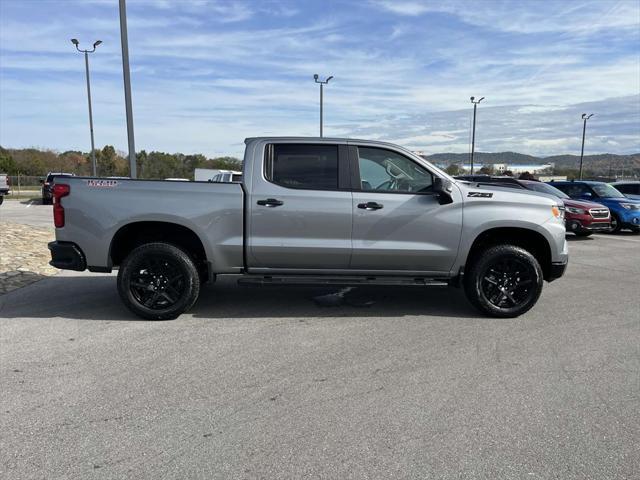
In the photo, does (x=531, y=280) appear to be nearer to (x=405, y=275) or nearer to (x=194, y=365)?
(x=405, y=275)

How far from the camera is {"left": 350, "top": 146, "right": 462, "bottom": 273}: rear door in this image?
5648 millimetres

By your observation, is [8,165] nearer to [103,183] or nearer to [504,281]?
[103,183]

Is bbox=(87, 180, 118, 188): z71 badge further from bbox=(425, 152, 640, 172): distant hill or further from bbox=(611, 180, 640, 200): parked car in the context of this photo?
bbox=(425, 152, 640, 172): distant hill

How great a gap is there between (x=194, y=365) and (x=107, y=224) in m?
2.07

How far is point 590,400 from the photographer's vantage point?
3.77 metres

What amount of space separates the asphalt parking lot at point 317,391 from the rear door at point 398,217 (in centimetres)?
71

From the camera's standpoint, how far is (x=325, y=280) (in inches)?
226

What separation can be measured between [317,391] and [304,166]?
8.95 feet

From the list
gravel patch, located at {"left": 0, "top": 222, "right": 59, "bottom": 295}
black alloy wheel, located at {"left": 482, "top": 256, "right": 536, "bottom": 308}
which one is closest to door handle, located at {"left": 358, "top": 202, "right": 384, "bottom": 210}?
black alloy wheel, located at {"left": 482, "top": 256, "right": 536, "bottom": 308}

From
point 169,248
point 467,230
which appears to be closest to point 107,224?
point 169,248

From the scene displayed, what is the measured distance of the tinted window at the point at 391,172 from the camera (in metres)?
5.79

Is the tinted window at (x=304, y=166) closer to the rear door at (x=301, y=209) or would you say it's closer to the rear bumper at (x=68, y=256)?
the rear door at (x=301, y=209)

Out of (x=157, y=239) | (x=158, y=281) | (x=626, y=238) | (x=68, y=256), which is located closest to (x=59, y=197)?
(x=68, y=256)

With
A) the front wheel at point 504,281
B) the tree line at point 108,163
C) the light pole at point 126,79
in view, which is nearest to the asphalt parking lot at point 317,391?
the front wheel at point 504,281
